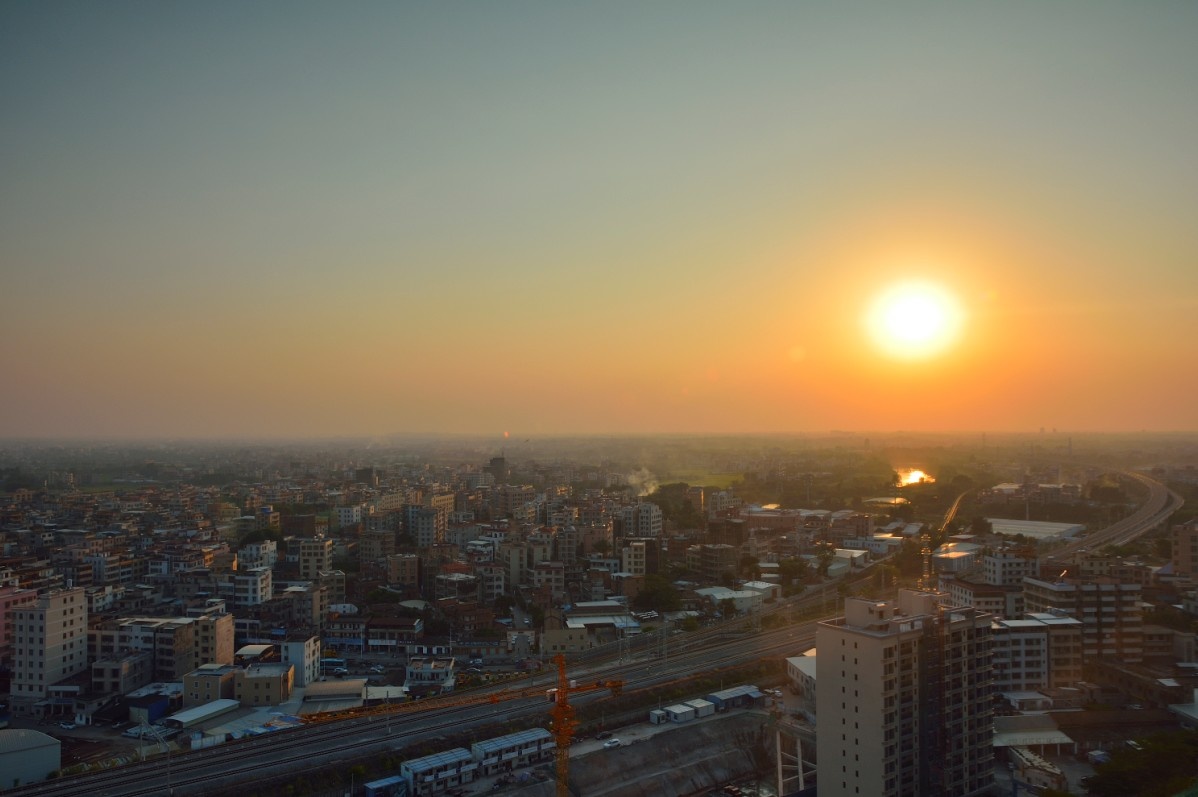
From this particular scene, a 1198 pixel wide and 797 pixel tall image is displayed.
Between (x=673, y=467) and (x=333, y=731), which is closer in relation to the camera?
(x=333, y=731)

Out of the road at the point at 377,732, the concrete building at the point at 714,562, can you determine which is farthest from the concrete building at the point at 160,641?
the concrete building at the point at 714,562

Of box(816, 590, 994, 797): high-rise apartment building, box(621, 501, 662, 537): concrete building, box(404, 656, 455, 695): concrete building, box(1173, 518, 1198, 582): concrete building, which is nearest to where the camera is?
box(816, 590, 994, 797): high-rise apartment building

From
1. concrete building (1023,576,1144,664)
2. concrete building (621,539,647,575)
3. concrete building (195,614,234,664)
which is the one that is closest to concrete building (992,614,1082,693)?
concrete building (1023,576,1144,664)

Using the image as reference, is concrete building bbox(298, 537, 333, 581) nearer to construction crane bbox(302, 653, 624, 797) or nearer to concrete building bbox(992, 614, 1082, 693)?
construction crane bbox(302, 653, 624, 797)

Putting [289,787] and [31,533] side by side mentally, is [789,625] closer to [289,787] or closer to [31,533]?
[289,787]

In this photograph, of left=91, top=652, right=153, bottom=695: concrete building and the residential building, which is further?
the residential building

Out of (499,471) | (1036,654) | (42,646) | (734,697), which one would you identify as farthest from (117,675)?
(499,471)

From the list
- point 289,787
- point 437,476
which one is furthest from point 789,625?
point 437,476
